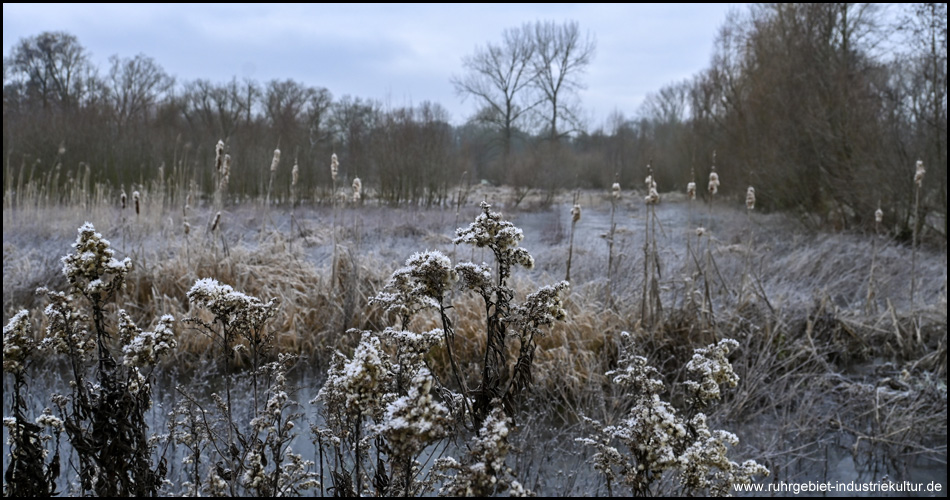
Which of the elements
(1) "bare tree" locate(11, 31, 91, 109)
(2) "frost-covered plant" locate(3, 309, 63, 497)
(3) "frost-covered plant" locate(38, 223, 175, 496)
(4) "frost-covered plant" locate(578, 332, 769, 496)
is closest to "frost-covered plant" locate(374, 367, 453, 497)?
(4) "frost-covered plant" locate(578, 332, 769, 496)

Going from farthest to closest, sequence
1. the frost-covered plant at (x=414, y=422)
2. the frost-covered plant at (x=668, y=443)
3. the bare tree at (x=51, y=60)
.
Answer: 1. the bare tree at (x=51, y=60)
2. the frost-covered plant at (x=668, y=443)
3. the frost-covered plant at (x=414, y=422)

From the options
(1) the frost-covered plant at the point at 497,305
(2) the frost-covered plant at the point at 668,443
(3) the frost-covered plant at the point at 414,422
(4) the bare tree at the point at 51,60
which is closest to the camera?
(3) the frost-covered plant at the point at 414,422

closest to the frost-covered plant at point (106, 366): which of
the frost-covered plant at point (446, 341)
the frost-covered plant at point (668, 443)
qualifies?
the frost-covered plant at point (446, 341)

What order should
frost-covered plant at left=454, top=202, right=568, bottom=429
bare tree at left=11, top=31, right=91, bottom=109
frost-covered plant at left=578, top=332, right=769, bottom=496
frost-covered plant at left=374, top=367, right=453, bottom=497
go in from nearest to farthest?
1. frost-covered plant at left=374, top=367, right=453, bottom=497
2. frost-covered plant at left=578, top=332, right=769, bottom=496
3. frost-covered plant at left=454, top=202, right=568, bottom=429
4. bare tree at left=11, top=31, right=91, bottom=109

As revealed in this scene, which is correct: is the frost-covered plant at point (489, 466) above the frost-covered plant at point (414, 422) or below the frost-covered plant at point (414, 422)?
below

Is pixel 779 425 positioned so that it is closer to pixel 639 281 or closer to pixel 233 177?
pixel 639 281

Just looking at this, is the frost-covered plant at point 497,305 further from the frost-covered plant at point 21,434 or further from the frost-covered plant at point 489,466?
the frost-covered plant at point 21,434

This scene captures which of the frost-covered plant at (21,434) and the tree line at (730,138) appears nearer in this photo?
the frost-covered plant at (21,434)

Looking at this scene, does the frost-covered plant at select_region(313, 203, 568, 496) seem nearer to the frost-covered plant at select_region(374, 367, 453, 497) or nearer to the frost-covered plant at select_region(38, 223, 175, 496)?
the frost-covered plant at select_region(374, 367, 453, 497)

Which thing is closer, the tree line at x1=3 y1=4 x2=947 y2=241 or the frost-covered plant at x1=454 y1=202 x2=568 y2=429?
the frost-covered plant at x1=454 y1=202 x2=568 y2=429

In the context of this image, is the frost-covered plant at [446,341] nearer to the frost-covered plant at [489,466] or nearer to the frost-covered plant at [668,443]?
the frost-covered plant at [489,466]

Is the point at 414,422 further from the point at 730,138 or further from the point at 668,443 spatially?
the point at 730,138

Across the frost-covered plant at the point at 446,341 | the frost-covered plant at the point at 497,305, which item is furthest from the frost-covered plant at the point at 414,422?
the frost-covered plant at the point at 497,305

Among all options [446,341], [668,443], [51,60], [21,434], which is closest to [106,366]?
[21,434]
